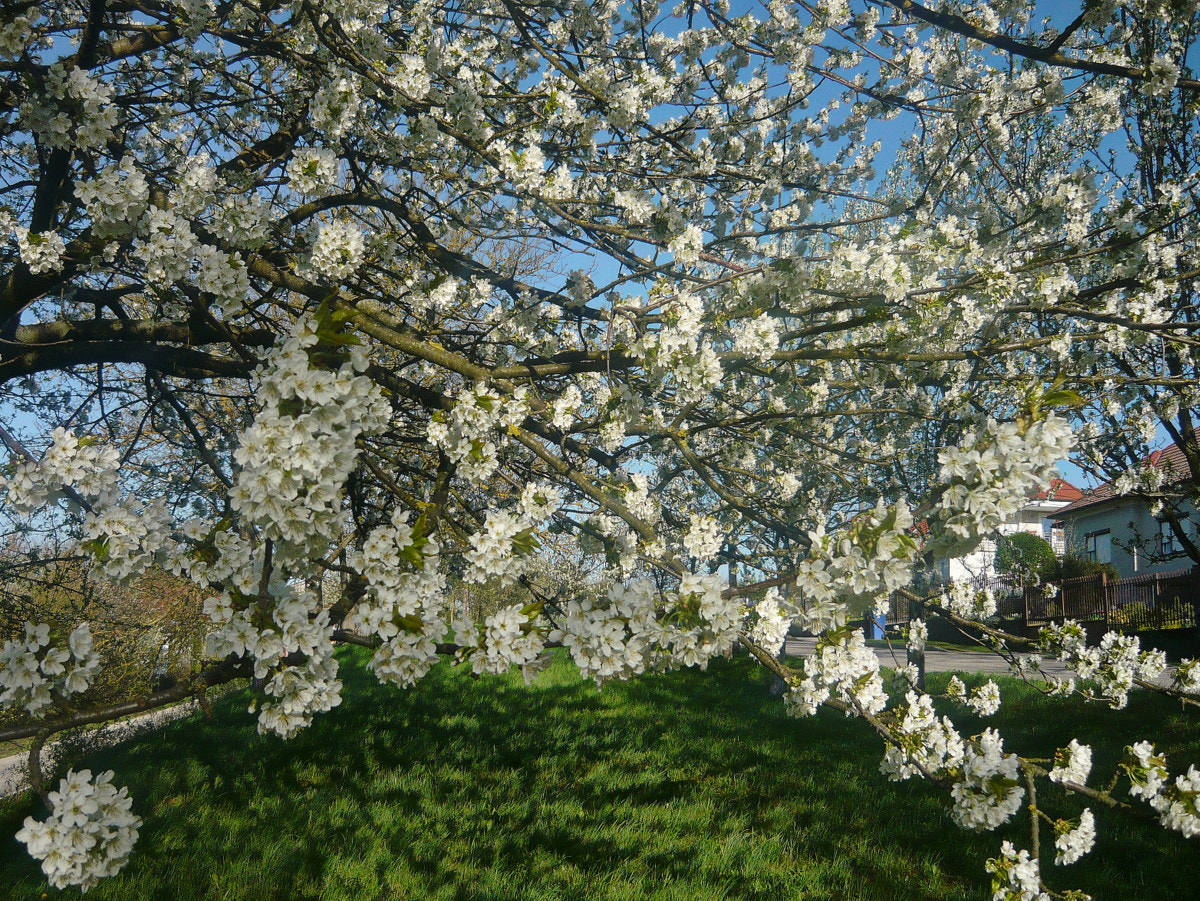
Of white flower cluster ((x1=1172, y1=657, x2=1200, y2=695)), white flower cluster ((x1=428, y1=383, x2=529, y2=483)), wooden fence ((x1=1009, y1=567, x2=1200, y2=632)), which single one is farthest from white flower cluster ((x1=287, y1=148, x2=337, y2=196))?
wooden fence ((x1=1009, y1=567, x2=1200, y2=632))

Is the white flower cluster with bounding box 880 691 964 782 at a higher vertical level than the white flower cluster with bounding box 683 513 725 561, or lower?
lower

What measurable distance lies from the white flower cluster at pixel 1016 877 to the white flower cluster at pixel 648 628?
3.46 feet

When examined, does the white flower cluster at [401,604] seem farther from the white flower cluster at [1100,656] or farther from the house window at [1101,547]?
the house window at [1101,547]

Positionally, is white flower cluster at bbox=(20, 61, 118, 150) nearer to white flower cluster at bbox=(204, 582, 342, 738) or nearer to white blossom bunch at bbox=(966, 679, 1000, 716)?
white flower cluster at bbox=(204, 582, 342, 738)

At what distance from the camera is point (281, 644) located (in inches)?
81.2

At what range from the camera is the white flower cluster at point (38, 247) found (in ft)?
11.0

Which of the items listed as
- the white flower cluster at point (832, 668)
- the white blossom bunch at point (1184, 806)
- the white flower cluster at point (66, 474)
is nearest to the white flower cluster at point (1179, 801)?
the white blossom bunch at point (1184, 806)

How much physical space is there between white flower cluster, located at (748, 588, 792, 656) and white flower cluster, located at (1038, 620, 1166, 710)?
1815 mm

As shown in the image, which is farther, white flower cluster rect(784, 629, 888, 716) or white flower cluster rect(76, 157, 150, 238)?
white flower cluster rect(76, 157, 150, 238)

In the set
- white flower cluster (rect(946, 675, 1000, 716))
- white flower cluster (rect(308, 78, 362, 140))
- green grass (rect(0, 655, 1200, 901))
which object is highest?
white flower cluster (rect(308, 78, 362, 140))

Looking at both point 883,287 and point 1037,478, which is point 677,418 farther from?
point 1037,478

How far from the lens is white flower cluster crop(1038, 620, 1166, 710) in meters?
3.35

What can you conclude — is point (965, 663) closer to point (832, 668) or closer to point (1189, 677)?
point (1189, 677)

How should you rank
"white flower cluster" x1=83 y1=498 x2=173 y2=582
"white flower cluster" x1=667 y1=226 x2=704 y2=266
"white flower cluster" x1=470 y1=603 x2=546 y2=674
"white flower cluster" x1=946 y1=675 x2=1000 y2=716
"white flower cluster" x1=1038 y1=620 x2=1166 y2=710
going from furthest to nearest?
1. "white flower cluster" x1=946 y1=675 x2=1000 y2=716
2. "white flower cluster" x1=667 y1=226 x2=704 y2=266
3. "white flower cluster" x1=1038 y1=620 x2=1166 y2=710
4. "white flower cluster" x1=83 y1=498 x2=173 y2=582
5. "white flower cluster" x1=470 y1=603 x2=546 y2=674
